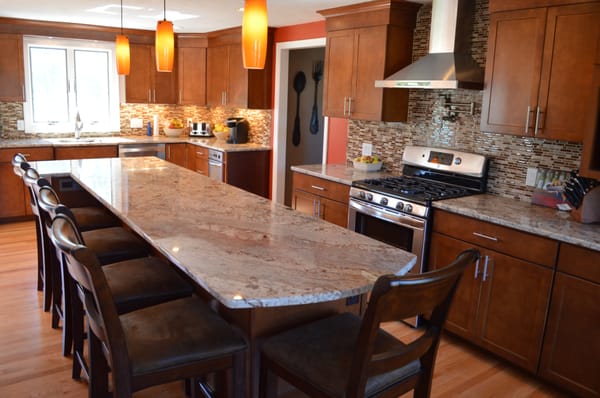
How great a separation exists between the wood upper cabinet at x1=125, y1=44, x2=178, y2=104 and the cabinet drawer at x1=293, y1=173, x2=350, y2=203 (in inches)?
125

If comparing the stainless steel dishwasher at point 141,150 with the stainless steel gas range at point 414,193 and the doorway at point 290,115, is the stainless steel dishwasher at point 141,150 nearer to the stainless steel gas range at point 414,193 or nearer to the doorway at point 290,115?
the doorway at point 290,115

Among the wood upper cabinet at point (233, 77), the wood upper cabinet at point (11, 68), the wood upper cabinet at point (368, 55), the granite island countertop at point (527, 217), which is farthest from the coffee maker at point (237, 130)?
the granite island countertop at point (527, 217)

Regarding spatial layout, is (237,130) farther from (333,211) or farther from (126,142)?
(333,211)

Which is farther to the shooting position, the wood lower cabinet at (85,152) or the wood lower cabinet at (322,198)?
the wood lower cabinet at (85,152)

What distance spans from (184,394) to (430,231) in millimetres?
1804

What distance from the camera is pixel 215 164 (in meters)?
5.95

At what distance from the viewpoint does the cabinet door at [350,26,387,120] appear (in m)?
3.94

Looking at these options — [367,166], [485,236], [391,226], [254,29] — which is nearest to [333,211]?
[367,166]

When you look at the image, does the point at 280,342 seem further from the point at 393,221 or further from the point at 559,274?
the point at 393,221

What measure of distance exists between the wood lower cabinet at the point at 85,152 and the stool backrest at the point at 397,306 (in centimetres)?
525

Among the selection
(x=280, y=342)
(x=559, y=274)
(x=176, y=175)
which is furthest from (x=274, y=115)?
(x=280, y=342)

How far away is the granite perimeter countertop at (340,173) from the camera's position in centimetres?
396

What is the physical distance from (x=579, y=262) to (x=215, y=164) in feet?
14.1

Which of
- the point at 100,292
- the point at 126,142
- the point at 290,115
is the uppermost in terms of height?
the point at 290,115
